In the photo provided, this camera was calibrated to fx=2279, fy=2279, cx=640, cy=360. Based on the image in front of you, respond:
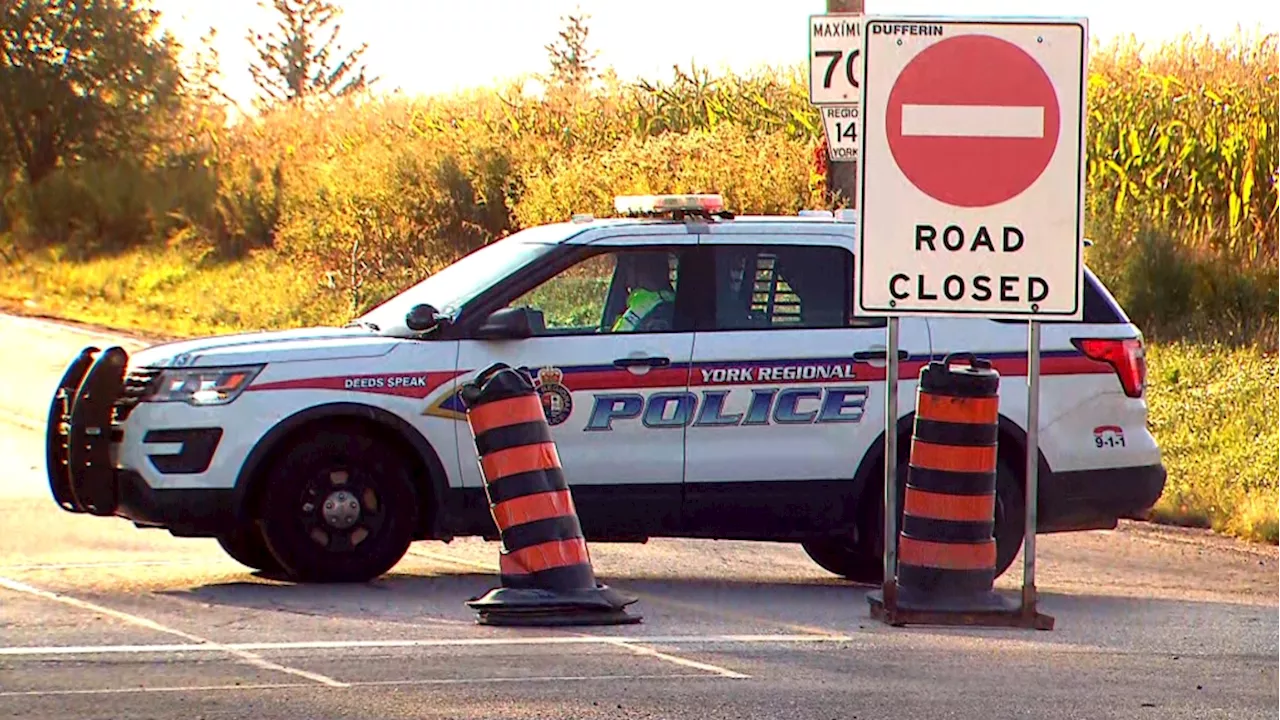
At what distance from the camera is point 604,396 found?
32.9ft

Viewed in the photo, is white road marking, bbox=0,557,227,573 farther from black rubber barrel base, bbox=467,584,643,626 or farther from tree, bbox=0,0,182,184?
tree, bbox=0,0,182,184

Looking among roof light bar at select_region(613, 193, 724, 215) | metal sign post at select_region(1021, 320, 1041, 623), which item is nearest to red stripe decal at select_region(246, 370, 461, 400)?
roof light bar at select_region(613, 193, 724, 215)

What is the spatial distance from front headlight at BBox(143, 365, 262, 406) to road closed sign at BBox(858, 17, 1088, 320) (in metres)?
2.84

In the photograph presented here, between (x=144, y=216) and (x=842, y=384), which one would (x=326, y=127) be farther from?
(x=842, y=384)

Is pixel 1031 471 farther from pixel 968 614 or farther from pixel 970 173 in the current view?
pixel 970 173

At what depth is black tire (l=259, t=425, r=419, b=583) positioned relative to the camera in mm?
9773

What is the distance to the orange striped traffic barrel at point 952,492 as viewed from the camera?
887 centimetres

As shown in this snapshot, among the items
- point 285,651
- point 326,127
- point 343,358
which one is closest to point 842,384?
point 343,358

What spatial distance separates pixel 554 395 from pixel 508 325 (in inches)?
14.7

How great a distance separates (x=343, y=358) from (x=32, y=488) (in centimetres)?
455

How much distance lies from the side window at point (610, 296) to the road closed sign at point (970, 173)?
5.91 ft

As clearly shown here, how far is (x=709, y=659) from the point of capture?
812cm

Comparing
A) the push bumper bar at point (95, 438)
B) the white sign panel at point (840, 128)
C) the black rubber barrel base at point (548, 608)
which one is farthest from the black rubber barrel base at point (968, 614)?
the white sign panel at point (840, 128)

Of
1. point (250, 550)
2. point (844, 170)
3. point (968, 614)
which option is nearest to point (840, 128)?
point (844, 170)
